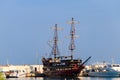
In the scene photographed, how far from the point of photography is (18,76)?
125625 mm

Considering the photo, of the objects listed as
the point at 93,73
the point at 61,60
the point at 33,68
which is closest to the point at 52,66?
the point at 61,60

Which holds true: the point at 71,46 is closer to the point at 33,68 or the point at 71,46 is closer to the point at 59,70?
the point at 59,70

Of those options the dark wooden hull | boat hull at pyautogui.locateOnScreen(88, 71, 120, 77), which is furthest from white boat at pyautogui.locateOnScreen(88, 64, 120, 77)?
the dark wooden hull

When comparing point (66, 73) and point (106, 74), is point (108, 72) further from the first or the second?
point (66, 73)

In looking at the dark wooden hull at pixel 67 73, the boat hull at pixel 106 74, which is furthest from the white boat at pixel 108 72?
the dark wooden hull at pixel 67 73

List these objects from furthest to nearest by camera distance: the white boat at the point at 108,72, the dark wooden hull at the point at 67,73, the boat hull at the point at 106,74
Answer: the white boat at the point at 108,72 → the boat hull at the point at 106,74 → the dark wooden hull at the point at 67,73

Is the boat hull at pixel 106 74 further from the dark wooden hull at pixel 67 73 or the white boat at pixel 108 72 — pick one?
the dark wooden hull at pixel 67 73

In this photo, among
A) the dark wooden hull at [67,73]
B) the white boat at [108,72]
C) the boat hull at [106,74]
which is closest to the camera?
the dark wooden hull at [67,73]

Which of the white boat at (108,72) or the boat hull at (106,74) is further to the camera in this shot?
the white boat at (108,72)

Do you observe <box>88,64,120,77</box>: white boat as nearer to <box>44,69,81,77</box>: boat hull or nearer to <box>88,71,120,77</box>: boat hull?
<box>88,71,120,77</box>: boat hull

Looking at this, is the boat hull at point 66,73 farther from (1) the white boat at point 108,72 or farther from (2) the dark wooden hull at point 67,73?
(1) the white boat at point 108,72

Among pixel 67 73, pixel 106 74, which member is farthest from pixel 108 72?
pixel 67 73

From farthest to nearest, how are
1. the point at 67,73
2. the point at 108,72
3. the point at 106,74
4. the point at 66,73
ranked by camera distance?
the point at 108,72 → the point at 106,74 → the point at 66,73 → the point at 67,73

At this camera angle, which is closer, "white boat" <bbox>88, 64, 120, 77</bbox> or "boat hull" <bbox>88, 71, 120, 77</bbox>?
"boat hull" <bbox>88, 71, 120, 77</bbox>
